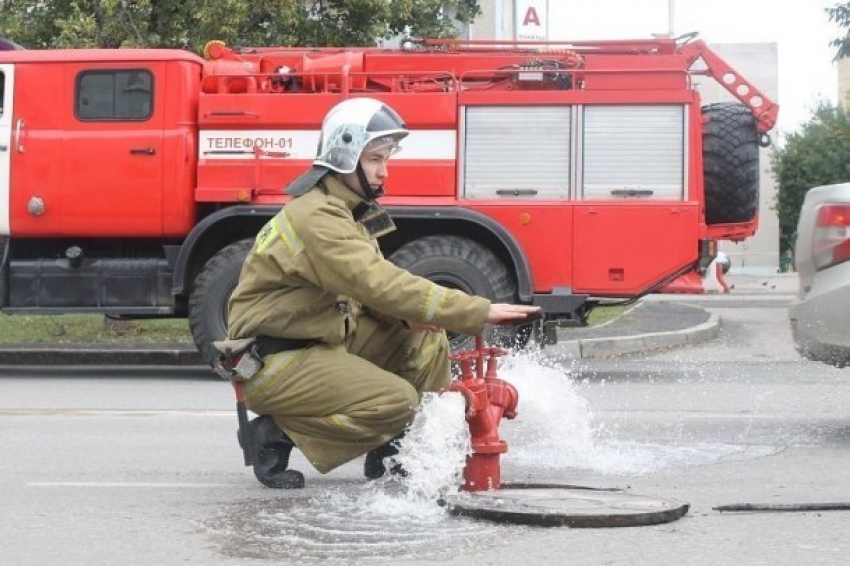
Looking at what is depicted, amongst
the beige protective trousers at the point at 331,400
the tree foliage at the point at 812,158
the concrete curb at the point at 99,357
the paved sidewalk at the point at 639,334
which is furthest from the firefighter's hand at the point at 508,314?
the tree foliage at the point at 812,158

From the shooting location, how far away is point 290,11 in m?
17.0

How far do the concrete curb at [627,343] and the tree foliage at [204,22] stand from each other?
14.8ft

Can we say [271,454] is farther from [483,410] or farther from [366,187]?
[366,187]

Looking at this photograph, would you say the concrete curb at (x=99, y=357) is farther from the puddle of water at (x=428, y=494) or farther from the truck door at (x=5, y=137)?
the puddle of water at (x=428, y=494)

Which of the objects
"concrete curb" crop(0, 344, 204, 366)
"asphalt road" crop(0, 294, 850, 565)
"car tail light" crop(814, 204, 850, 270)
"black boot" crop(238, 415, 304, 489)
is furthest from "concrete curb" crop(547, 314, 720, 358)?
"black boot" crop(238, 415, 304, 489)

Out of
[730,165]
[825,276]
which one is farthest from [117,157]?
[825,276]

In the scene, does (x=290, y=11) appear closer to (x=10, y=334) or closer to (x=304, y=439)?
(x=10, y=334)

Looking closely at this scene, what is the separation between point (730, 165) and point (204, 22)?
6.50 m

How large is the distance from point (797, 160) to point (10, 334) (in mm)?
48686

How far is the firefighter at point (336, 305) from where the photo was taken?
610 centimetres

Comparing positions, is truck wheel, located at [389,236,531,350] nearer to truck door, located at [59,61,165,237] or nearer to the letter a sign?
truck door, located at [59,61,165,237]

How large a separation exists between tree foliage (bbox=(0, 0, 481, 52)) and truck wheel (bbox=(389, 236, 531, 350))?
5227 mm

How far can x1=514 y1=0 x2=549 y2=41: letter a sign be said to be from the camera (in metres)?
19.3

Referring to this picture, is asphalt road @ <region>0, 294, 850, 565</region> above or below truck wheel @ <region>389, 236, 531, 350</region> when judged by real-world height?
below
